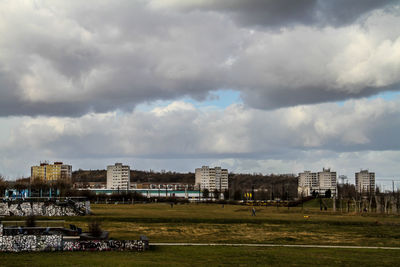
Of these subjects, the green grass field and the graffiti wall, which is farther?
the graffiti wall

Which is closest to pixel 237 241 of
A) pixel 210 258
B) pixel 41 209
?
pixel 210 258

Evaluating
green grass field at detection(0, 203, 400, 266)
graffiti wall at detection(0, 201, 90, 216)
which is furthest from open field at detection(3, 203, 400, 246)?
graffiti wall at detection(0, 201, 90, 216)

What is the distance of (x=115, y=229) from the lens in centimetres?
4581

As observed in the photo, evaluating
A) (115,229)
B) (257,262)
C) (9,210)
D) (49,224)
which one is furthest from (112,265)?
(9,210)

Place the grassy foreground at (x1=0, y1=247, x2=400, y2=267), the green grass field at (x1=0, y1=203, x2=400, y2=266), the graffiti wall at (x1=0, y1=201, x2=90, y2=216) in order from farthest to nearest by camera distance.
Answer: the graffiti wall at (x1=0, y1=201, x2=90, y2=216)
the green grass field at (x1=0, y1=203, x2=400, y2=266)
the grassy foreground at (x1=0, y1=247, x2=400, y2=267)

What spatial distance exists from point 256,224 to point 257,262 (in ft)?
93.6

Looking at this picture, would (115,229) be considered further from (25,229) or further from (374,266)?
(374,266)

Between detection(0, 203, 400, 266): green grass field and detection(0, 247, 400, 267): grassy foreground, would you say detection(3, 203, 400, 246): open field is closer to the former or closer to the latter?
detection(0, 203, 400, 266): green grass field

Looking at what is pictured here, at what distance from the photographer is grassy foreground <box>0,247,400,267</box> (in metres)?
24.8

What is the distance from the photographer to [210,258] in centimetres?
2725

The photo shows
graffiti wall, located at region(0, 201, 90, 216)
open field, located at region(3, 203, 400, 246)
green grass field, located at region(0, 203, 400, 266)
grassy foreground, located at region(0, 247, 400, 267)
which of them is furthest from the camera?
graffiti wall, located at region(0, 201, 90, 216)

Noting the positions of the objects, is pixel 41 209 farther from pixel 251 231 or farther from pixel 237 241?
pixel 237 241

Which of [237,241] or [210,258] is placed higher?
[210,258]

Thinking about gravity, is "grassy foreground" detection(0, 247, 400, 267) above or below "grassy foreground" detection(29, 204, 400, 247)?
above
